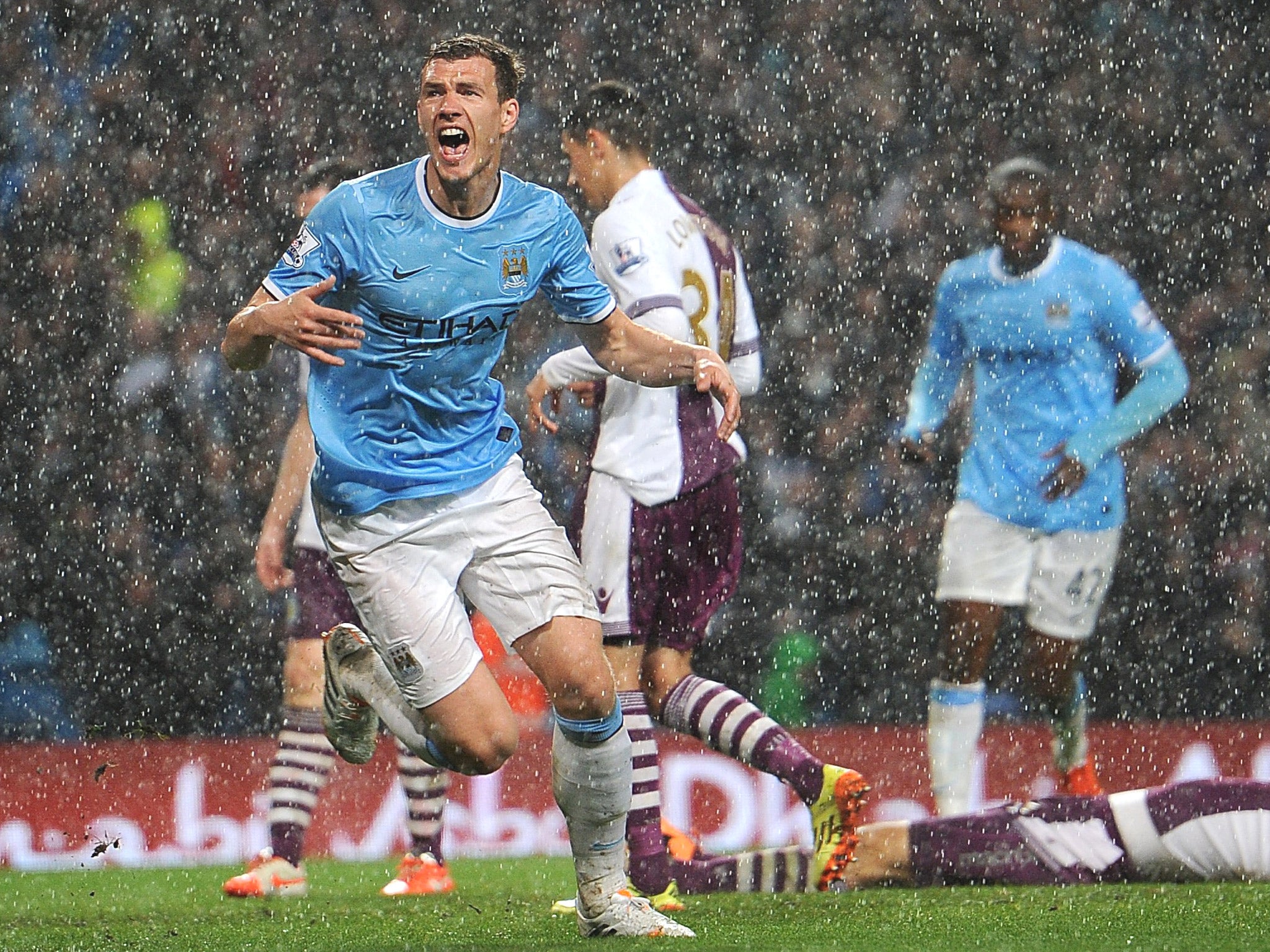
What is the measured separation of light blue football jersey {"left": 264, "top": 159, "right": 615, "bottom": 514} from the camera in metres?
3.76

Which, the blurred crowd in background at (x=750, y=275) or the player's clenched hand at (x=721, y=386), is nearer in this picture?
the player's clenched hand at (x=721, y=386)

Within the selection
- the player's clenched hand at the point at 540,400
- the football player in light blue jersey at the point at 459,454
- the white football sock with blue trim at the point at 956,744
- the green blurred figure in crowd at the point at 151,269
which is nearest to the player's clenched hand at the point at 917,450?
the white football sock with blue trim at the point at 956,744

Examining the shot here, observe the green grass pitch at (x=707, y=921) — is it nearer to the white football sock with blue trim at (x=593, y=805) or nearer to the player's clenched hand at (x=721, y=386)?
the white football sock with blue trim at (x=593, y=805)

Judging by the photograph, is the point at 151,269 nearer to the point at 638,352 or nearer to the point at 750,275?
the point at 750,275

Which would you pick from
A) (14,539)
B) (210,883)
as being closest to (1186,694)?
(210,883)

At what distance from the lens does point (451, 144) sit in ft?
12.5

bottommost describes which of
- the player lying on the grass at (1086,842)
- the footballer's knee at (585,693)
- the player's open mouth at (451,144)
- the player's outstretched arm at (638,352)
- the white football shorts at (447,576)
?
the player lying on the grass at (1086,842)

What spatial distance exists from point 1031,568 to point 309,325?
3.15 m

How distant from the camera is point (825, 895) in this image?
4551mm

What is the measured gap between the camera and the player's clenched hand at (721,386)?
379 centimetres

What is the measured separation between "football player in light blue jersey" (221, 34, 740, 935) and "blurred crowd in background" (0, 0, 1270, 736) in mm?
3999

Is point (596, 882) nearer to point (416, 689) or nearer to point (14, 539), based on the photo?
point (416, 689)

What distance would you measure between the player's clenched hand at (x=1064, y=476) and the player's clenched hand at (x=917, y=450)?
14.1 inches

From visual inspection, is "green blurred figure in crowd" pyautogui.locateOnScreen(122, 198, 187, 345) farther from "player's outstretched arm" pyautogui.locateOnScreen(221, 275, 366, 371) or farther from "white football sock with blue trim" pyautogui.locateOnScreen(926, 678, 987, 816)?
"player's outstretched arm" pyautogui.locateOnScreen(221, 275, 366, 371)
